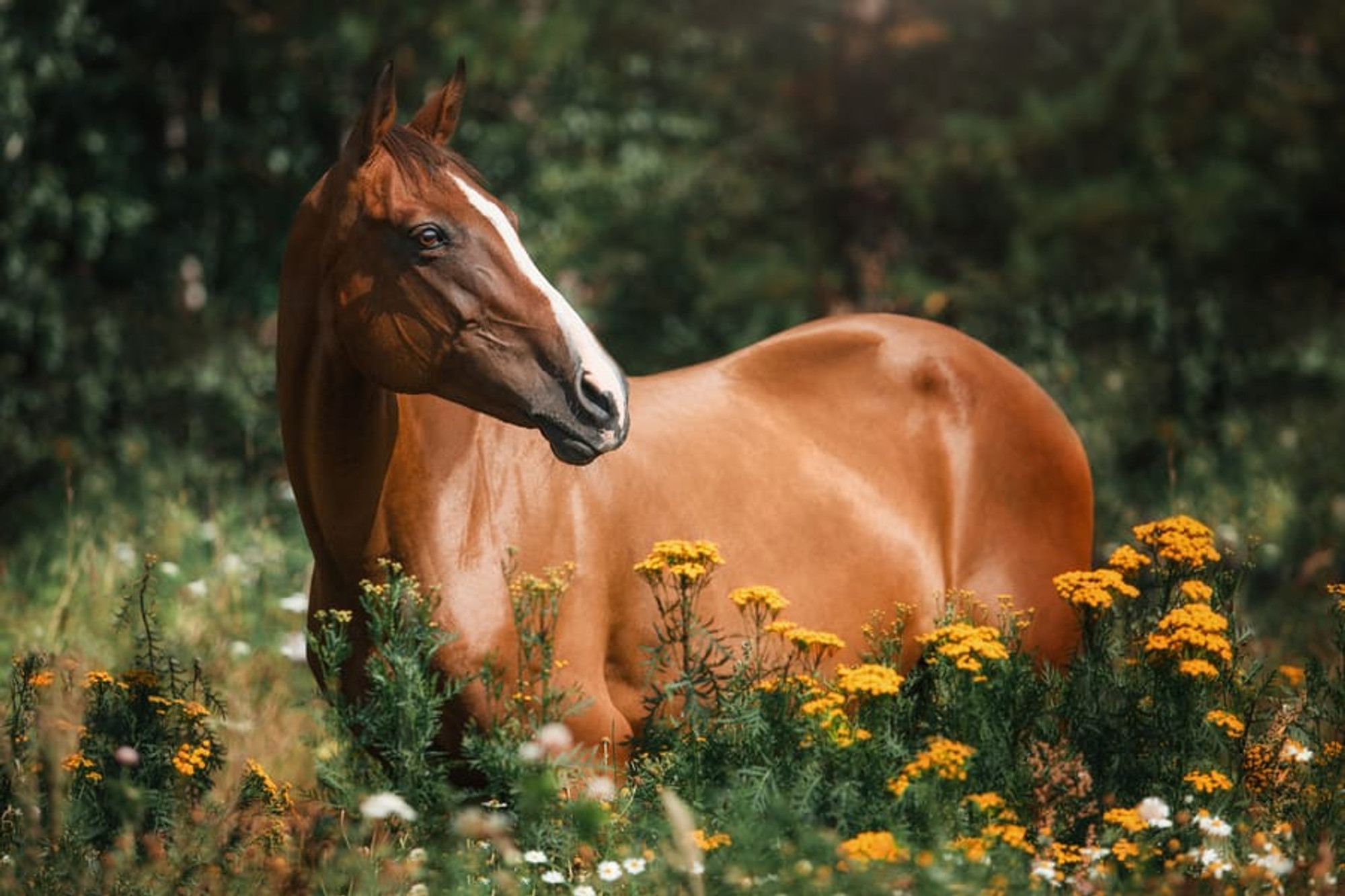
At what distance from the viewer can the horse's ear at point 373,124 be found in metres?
3.33

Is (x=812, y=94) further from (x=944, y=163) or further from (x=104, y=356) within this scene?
(x=104, y=356)

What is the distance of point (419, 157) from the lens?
11.2 ft

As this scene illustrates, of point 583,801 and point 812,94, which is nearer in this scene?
point 583,801

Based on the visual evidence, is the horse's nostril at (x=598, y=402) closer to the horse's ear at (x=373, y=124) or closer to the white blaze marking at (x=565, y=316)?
the white blaze marking at (x=565, y=316)

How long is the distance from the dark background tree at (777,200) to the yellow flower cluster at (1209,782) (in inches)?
142

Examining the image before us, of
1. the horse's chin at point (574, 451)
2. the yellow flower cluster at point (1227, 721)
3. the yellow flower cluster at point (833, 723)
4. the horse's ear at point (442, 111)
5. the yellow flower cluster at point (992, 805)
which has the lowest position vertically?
the yellow flower cluster at point (992, 805)

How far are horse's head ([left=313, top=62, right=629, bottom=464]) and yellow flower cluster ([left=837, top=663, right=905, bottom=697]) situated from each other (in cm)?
70

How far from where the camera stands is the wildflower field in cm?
296

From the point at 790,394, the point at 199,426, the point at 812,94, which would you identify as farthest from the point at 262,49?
the point at 790,394

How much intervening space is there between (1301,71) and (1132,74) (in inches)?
65.9

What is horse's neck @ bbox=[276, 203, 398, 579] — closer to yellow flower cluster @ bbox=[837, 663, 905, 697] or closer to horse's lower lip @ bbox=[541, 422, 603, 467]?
horse's lower lip @ bbox=[541, 422, 603, 467]

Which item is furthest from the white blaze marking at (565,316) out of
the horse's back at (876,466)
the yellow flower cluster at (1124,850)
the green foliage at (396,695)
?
the yellow flower cluster at (1124,850)

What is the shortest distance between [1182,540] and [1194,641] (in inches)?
16.9

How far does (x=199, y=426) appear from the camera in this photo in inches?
337
